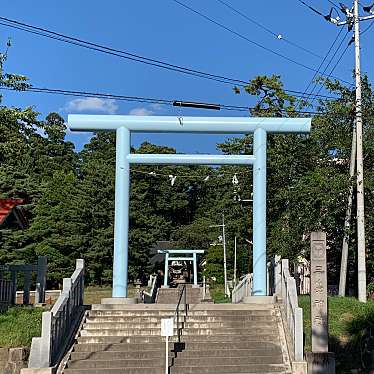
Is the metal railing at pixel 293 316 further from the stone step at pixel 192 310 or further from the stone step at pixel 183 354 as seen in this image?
the stone step at pixel 192 310

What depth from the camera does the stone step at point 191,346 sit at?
12.5m

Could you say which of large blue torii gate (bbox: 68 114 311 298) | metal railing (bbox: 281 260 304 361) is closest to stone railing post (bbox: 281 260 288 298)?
metal railing (bbox: 281 260 304 361)

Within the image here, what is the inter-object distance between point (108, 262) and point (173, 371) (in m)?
33.8

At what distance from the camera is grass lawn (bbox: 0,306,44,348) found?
12.5 m

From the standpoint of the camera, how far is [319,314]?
12398 mm

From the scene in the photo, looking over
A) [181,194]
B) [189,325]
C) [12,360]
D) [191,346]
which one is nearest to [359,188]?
[189,325]

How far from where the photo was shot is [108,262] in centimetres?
4484

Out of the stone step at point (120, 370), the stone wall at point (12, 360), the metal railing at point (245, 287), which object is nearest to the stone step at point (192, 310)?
the stone wall at point (12, 360)

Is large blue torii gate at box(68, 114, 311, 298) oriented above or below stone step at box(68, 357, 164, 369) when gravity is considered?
above

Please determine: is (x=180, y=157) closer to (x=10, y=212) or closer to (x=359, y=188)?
(x=10, y=212)

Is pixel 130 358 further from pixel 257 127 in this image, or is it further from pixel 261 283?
pixel 257 127

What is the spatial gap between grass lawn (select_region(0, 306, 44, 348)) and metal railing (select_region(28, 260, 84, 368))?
2.40 feet

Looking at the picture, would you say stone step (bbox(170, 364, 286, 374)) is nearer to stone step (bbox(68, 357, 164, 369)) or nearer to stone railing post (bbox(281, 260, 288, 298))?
stone step (bbox(68, 357, 164, 369))

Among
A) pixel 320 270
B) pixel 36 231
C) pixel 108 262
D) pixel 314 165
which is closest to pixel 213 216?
pixel 108 262
